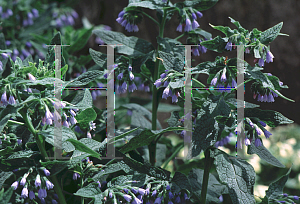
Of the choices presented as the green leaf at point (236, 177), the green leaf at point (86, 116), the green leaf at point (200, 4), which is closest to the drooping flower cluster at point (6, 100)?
the green leaf at point (86, 116)

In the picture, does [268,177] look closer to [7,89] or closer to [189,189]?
[189,189]

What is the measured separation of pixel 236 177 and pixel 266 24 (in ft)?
7.44

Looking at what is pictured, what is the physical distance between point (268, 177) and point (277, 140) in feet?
1.57

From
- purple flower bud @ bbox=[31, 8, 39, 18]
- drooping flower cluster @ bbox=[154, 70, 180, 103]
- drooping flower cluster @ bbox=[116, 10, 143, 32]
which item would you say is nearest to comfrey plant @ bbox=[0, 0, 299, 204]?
drooping flower cluster @ bbox=[154, 70, 180, 103]

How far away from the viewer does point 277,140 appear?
10.3ft

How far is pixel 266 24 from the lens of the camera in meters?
3.05

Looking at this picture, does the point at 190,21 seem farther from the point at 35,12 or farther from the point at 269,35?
the point at 35,12

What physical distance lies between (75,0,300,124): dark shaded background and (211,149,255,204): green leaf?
1862mm

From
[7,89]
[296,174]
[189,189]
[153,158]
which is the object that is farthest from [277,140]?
[7,89]

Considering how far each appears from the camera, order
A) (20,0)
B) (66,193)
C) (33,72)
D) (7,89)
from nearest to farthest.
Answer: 1. (7,89)
2. (33,72)
3. (66,193)
4. (20,0)

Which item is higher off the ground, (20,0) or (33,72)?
(20,0)

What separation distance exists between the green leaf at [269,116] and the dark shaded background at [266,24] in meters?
1.83

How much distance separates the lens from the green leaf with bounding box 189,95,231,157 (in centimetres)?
108

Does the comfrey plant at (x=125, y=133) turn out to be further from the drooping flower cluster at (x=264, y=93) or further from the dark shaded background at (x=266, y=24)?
the dark shaded background at (x=266, y=24)
